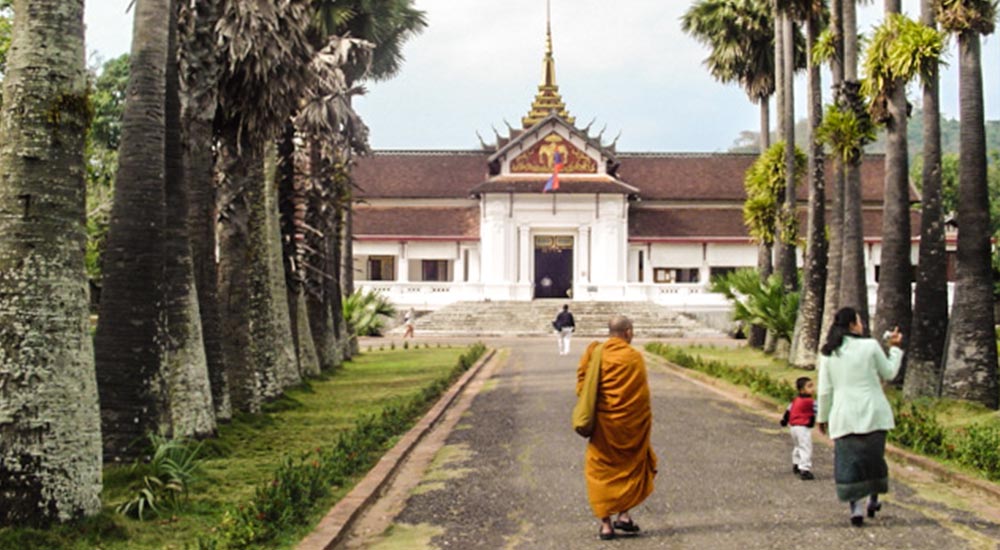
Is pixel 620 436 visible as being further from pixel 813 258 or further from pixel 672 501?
pixel 813 258

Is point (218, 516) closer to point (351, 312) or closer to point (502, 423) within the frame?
point (502, 423)

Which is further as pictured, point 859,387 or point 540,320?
point 540,320

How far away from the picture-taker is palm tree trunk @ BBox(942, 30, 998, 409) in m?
14.8

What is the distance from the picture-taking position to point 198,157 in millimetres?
12844

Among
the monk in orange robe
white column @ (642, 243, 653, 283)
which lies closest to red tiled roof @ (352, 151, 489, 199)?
white column @ (642, 243, 653, 283)

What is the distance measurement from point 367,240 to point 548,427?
41.4 meters

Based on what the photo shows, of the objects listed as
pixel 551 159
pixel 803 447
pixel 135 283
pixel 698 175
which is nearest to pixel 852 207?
pixel 803 447

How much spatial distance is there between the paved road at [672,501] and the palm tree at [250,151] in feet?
10.1

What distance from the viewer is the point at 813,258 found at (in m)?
23.0

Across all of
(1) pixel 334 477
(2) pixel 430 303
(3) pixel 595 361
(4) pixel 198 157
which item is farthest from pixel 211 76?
(2) pixel 430 303

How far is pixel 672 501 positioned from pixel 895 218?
952 centimetres

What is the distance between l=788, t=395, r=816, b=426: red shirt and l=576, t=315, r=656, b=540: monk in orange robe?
2.93 meters

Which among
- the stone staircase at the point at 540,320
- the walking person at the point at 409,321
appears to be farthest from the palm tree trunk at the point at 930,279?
the walking person at the point at 409,321

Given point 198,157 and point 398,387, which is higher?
point 198,157
